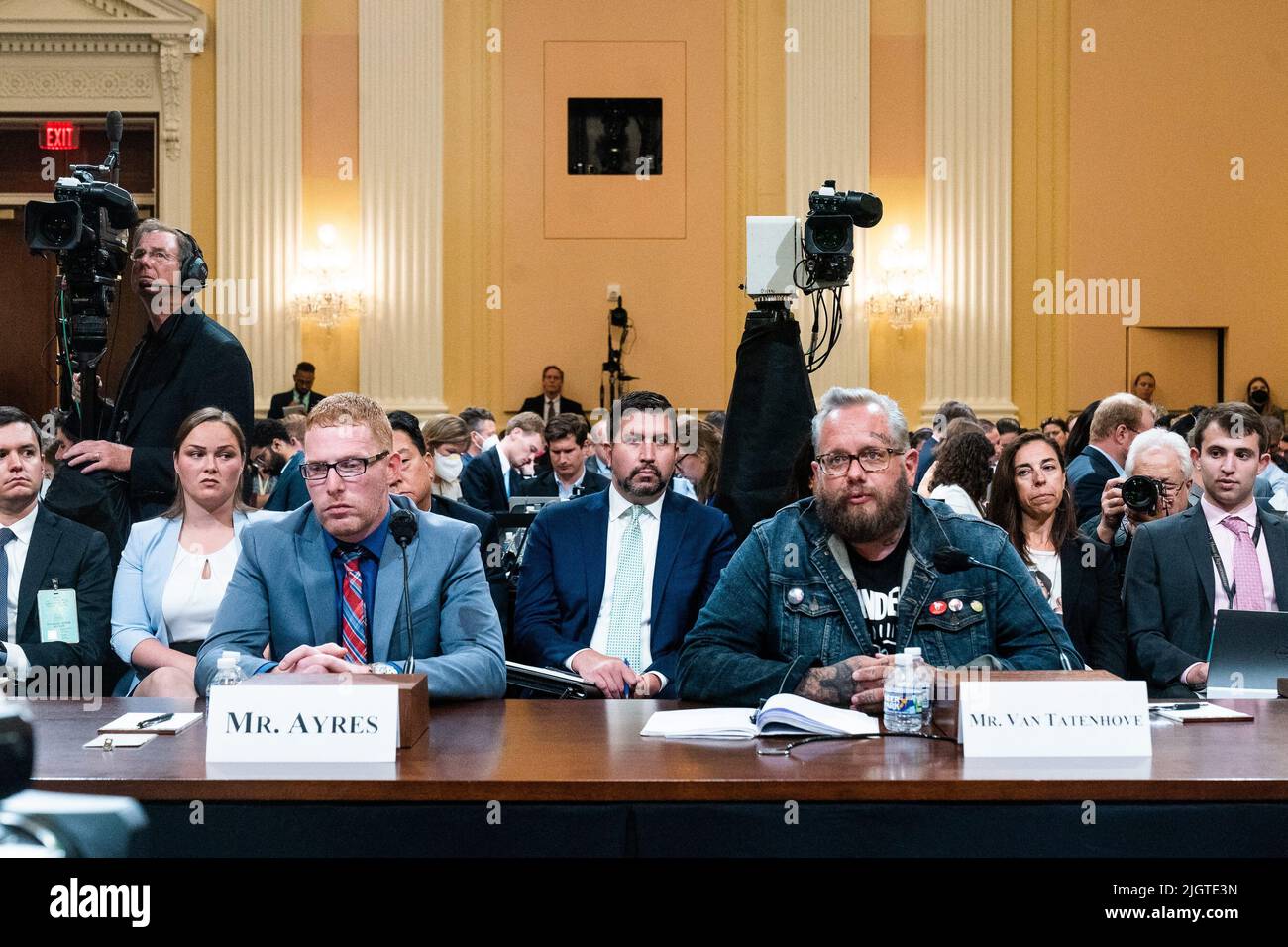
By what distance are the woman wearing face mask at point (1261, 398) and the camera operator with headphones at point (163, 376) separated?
9072 mm

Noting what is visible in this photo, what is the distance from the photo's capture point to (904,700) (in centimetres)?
250

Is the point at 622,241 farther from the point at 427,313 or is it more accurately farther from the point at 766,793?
the point at 766,793

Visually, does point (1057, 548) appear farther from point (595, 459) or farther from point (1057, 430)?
point (1057, 430)

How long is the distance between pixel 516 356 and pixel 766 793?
9.59 metres

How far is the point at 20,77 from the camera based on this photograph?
1114cm

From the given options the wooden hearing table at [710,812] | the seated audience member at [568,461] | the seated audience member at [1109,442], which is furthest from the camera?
the seated audience member at [568,461]

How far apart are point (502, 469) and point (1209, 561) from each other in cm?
415

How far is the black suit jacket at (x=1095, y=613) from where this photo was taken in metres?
4.00

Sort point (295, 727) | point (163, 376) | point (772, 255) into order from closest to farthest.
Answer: point (295, 727)
point (163, 376)
point (772, 255)

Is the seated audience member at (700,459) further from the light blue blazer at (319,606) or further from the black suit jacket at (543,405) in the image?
the black suit jacket at (543,405)

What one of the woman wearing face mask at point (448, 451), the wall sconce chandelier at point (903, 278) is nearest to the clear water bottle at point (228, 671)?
the woman wearing face mask at point (448, 451)

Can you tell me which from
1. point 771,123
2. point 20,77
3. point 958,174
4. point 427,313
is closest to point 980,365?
point 958,174

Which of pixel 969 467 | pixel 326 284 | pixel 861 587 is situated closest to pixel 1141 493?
pixel 969 467

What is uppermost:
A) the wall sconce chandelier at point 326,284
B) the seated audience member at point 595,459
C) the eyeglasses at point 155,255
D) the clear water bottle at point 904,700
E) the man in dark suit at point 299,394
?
the wall sconce chandelier at point 326,284
